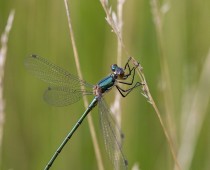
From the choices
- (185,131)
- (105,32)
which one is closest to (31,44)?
(105,32)

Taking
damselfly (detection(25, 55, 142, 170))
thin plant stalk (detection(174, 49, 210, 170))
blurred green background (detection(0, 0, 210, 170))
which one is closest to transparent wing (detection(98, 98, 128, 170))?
damselfly (detection(25, 55, 142, 170))

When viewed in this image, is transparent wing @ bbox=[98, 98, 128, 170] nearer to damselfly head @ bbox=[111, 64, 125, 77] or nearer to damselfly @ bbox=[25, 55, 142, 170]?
damselfly @ bbox=[25, 55, 142, 170]

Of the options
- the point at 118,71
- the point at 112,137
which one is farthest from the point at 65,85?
the point at 112,137

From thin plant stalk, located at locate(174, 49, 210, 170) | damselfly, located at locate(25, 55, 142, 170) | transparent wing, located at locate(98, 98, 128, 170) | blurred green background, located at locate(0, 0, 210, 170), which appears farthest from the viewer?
blurred green background, located at locate(0, 0, 210, 170)

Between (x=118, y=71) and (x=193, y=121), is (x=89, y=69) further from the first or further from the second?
(x=193, y=121)

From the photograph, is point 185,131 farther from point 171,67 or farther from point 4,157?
point 4,157

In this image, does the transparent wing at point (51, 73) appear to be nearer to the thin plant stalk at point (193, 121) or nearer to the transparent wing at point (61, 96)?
the transparent wing at point (61, 96)

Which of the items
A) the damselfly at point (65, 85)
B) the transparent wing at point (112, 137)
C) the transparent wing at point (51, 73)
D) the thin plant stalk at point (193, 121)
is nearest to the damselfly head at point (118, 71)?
the damselfly at point (65, 85)
